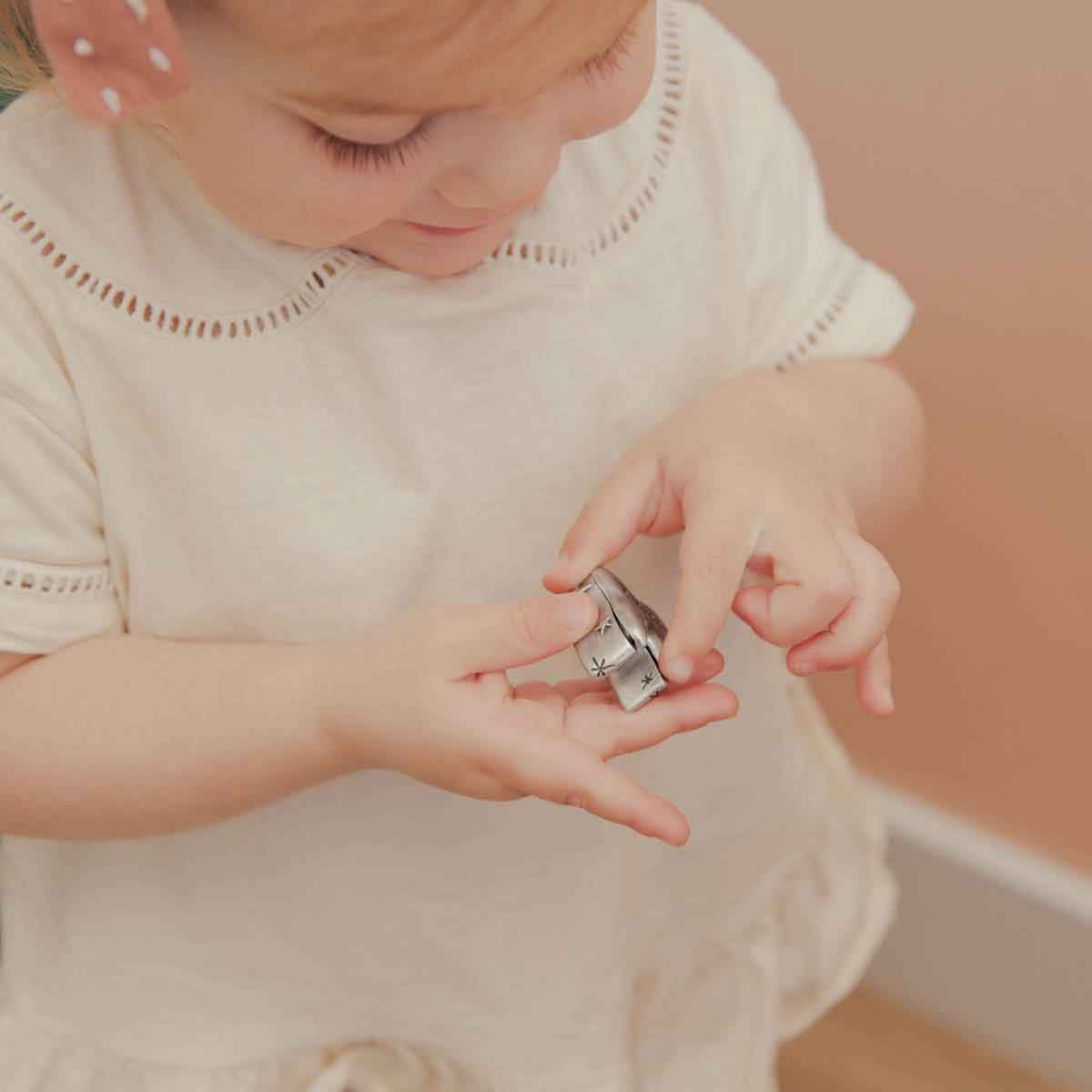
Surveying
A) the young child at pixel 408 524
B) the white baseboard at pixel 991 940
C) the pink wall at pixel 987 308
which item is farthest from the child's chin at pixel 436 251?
the white baseboard at pixel 991 940

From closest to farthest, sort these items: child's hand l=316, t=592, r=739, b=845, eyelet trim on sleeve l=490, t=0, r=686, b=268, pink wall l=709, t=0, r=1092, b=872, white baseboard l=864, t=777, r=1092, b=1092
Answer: child's hand l=316, t=592, r=739, b=845 < eyelet trim on sleeve l=490, t=0, r=686, b=268 < pink wall l=709, t=0, r=1092, b=872 < white baseboard l=864, t=777, r=1092, b=1092

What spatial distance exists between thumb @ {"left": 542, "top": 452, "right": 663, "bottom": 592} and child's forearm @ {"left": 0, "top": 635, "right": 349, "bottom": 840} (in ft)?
0.41

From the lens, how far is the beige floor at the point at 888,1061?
1.20 meters

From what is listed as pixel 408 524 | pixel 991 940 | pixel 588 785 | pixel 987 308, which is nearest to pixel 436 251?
pixel 408 524

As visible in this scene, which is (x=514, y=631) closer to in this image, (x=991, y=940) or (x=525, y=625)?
(x=525, y=625)

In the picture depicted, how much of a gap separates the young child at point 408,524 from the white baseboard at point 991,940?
0.43 m

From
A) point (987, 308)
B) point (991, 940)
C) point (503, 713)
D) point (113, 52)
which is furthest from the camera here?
point (991, 940)

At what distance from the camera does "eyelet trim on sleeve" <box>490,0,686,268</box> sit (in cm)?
65

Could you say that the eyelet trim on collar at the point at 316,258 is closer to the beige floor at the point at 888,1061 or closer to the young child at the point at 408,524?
the young child at the point at 408,524

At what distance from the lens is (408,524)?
2.05 feet

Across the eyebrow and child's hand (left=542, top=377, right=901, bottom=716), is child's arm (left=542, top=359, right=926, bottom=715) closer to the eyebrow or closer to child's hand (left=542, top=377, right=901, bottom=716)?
child's hand (left=542, top=377, right=901, bottom=716)

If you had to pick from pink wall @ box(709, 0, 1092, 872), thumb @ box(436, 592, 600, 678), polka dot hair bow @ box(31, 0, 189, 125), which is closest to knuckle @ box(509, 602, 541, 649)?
thumb @ box(436, 592, 600, 678)

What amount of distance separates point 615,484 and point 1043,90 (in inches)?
17.4

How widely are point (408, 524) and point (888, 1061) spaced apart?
32.7 inches
